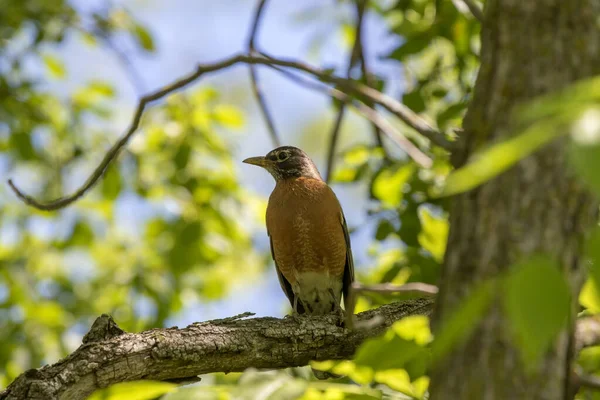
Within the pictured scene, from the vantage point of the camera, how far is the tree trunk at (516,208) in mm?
1545

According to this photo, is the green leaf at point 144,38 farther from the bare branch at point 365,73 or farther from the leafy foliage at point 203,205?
the bare branch at point 365,73

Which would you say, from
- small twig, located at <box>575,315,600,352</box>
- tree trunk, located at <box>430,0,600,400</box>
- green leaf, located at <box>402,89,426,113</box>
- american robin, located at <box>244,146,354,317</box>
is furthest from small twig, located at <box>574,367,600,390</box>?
american robin, located at <box>244,146,354,317</box>

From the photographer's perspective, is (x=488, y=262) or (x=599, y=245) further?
(x=488, y=262)

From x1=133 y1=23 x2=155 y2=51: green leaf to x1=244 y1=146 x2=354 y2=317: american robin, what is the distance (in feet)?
6.66

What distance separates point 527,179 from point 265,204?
613 centimetres

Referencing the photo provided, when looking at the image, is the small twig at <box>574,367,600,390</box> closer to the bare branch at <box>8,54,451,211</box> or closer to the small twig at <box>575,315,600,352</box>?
the small twig at <box>575,315,600,352</box>

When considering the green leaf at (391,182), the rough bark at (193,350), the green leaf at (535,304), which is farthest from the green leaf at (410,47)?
the green leaf at (535,304)

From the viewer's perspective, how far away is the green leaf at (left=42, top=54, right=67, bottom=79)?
24.0 feet

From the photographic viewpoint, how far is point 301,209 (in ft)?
21.7

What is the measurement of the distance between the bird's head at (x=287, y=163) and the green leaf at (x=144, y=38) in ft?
5.12

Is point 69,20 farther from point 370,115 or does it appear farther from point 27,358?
point 370,115

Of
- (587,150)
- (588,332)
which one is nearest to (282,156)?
(588,332)

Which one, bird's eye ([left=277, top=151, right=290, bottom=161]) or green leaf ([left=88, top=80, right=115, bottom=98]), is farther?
bird's eye ([left=277, top=151, right=290, bottom=161])

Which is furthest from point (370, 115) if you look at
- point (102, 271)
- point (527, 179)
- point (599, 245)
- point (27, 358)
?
point (102, 271)
